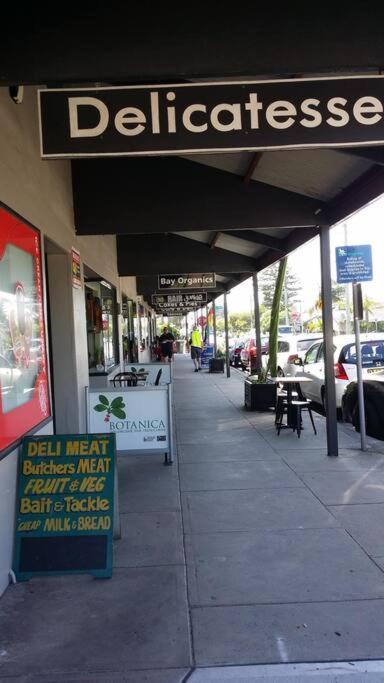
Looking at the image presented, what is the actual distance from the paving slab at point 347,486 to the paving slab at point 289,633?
1.99 metres

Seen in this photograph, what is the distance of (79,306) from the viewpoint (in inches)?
271

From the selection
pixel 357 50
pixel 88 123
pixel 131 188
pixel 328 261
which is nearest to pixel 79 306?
pixel 131 188

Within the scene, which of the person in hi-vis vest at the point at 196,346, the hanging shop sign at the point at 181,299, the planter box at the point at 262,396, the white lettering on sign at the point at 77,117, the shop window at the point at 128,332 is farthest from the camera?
the person in hi-vis vest at the point at 196,346

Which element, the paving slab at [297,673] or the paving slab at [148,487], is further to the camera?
the paving slab at [148,487]

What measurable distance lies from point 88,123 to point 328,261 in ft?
16.5

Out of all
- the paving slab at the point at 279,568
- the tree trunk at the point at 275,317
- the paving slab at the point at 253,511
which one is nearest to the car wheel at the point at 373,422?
the tree trunk at the point at 275,317

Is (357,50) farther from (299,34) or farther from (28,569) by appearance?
(28,569)

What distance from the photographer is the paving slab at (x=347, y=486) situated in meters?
5.36

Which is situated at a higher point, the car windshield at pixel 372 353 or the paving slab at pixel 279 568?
the car windshield at pixel 372 353

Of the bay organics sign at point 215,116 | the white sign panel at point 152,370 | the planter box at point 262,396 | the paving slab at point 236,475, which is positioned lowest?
the paving slab at point 236,475

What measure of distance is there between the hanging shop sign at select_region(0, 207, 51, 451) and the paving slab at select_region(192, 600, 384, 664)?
68.7 inches

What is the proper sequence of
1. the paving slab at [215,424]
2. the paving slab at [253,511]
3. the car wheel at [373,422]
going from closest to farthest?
the paving slab at [253,511] < the car wheel at [373,422] < the paving slab at [215,424]

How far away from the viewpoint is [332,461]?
6.90 metres

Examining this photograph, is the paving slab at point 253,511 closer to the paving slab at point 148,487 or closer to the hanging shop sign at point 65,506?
the paving slab at point 148,487
